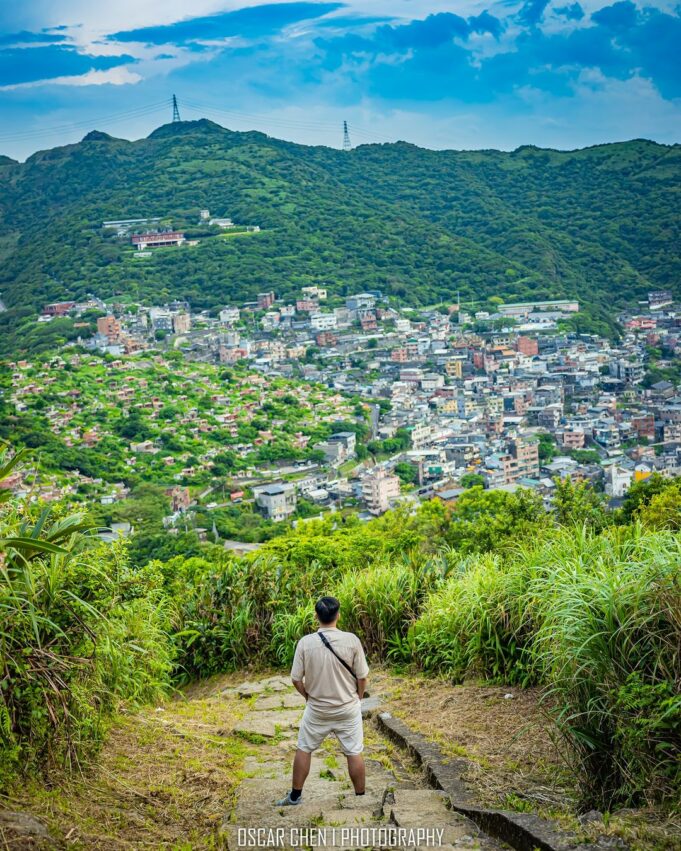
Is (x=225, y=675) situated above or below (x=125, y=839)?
below

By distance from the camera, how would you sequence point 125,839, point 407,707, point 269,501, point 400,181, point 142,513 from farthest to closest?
1. point 400,181
2. point 269,501
3. point 142,513
4. point 407,707
5. point 125,839

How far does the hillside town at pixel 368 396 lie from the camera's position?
3400 cm

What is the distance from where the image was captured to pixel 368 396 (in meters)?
48.9

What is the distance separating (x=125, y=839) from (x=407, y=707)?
193cm

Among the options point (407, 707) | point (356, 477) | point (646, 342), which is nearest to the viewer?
point (407, 707)

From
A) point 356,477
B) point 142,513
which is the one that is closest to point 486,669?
point 142,513

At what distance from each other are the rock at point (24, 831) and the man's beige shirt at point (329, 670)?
96 centimetres

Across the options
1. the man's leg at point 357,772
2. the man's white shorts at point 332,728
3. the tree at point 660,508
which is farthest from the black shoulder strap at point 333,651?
the tree at point 660,508

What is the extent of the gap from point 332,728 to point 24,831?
1064 millimetres

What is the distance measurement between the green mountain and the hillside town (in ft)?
11.4

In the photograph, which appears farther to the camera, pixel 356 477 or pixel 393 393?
pixel 393 393

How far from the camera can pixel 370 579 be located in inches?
231

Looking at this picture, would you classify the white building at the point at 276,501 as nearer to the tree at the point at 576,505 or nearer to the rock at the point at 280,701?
the tree at the point at 576,505

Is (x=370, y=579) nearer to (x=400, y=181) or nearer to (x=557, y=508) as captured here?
(x=557, y=508)
